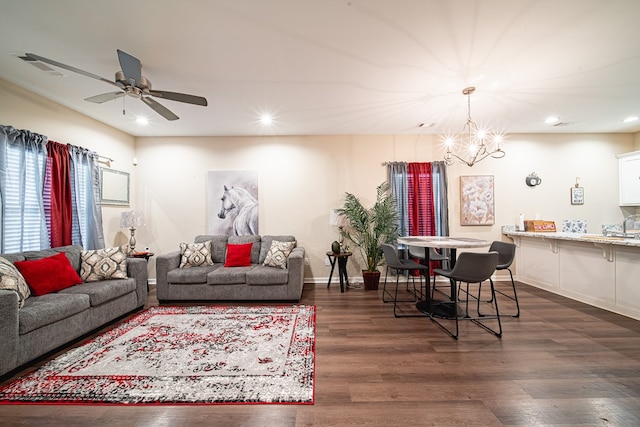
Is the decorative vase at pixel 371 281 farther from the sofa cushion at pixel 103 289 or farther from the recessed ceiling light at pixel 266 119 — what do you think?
the sofa cushion at pixel 103 289

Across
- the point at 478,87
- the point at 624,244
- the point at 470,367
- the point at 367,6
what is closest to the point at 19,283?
the point at 367,6

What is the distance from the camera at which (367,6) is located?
5.80 ft

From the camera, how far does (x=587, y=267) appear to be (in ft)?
10.9

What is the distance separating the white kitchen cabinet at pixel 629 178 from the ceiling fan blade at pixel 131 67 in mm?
7252

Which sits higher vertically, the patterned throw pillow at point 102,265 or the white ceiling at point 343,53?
the white ceiling at point 343,53

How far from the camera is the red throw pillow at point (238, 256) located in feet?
12.6

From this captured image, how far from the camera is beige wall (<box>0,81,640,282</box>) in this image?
179 inches

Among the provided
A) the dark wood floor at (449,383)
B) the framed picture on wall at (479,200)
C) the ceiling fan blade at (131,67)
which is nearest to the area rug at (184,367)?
the dark wood floor at (449,383)

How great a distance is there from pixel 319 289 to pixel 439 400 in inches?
105

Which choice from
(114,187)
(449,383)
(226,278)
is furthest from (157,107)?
(449,383)

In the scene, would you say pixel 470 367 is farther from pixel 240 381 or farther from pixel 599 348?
pixel 240 381

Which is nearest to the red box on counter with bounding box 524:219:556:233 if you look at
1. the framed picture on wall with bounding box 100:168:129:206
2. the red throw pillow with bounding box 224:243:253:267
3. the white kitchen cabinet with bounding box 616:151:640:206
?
the white kitchen cabinet with bounding box 616:151:640:206

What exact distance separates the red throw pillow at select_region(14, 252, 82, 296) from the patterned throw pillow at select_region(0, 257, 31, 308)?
0.09 meters

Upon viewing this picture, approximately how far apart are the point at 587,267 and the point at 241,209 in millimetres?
5299
